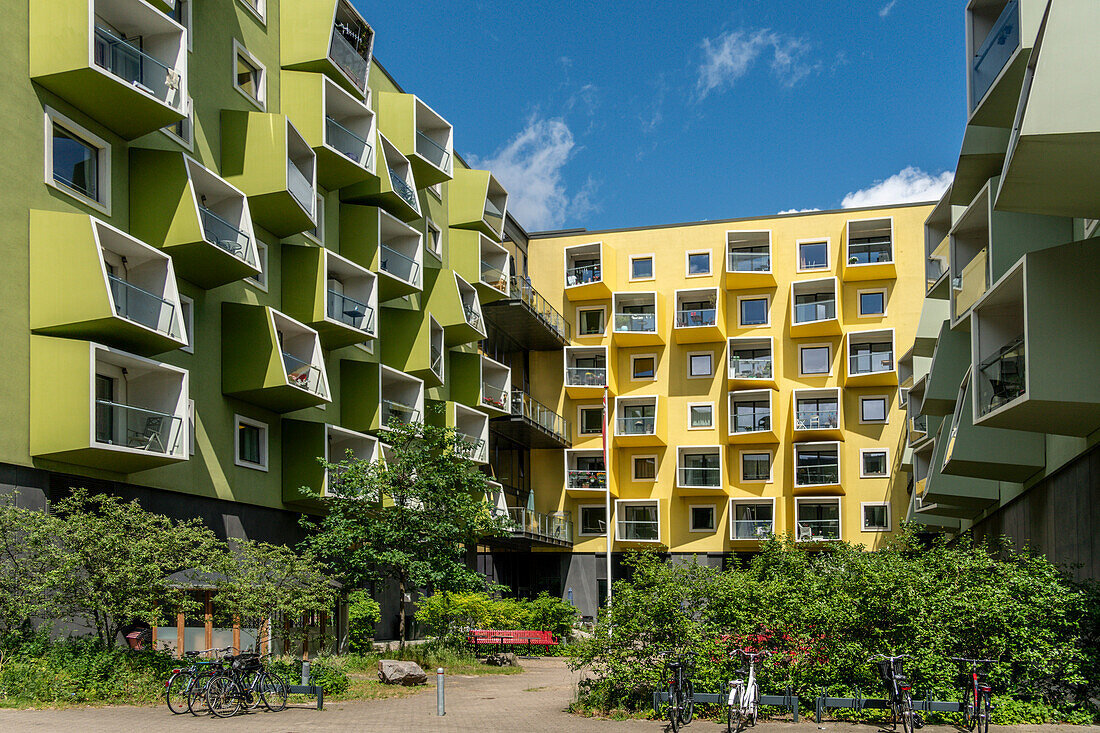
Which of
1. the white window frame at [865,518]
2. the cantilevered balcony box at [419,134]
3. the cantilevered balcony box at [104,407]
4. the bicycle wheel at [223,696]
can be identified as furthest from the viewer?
the white window frame at [865,518]

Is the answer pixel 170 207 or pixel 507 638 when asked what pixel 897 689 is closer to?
pixel 170 207

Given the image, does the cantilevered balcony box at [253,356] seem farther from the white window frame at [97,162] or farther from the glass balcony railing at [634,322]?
the glass balcony railing at [634,322]

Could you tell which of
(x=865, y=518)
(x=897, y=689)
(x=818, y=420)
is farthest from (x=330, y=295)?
(x=865, y=518)

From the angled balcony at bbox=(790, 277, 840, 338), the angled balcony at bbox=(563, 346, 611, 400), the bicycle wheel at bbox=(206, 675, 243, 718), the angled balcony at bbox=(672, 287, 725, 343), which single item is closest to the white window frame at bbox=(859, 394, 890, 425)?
the angled balcony at bbox=(790, 277, 840, 338)

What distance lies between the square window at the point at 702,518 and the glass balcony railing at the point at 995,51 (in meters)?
36.4

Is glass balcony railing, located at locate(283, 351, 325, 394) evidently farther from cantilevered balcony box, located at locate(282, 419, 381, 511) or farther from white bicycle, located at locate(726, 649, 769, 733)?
white bicycle, located at locate(726, 649, 769, 733)

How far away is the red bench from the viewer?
33.7 m

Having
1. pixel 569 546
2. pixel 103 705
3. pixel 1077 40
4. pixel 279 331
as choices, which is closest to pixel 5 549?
pixel 103 705

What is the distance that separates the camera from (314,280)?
33406 millimetres

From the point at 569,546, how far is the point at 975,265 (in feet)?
114

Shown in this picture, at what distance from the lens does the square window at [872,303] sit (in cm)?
5503

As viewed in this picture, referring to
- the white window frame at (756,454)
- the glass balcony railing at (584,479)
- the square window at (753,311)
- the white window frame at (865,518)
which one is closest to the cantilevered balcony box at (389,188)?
the glass balcony railing at (584,479)

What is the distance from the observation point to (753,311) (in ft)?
187

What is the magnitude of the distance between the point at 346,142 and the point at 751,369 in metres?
27.2
